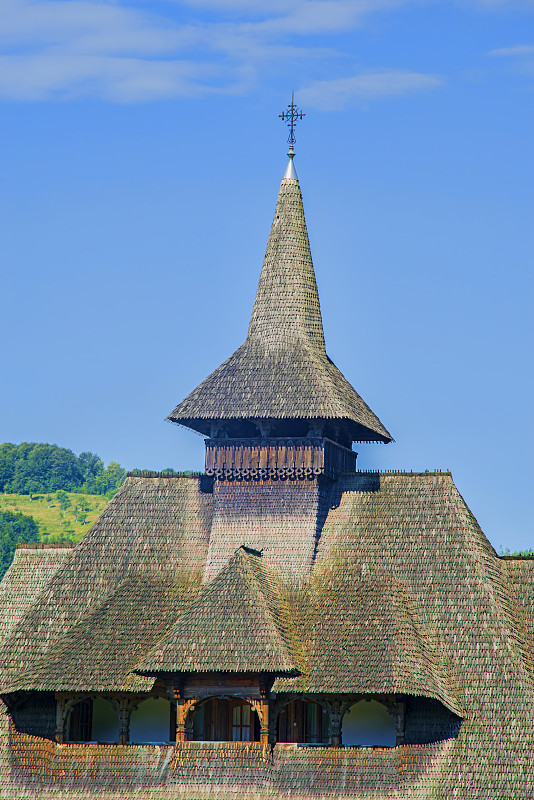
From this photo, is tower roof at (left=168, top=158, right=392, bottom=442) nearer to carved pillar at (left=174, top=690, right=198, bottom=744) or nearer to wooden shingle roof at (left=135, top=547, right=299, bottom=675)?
wooden shingle roof at (left=135, top=547, right=299, bottom=675)

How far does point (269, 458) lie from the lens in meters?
42.6

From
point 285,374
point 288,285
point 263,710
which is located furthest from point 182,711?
point 288,285

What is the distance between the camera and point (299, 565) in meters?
41.9

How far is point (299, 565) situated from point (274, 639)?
3631 mm

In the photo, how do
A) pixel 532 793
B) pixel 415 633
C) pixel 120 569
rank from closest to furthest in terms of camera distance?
pixel 532 793, pixel 415 633, pixel 120 569

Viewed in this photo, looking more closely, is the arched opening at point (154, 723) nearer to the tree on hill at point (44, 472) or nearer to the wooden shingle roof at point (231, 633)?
the wooden shingle roof at point (231, 633)

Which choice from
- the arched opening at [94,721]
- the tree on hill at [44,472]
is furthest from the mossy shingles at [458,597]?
the tree on hill at [44,472]

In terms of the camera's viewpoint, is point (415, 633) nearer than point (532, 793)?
No

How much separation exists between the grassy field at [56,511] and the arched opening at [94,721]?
223 ft

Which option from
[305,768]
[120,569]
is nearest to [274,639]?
[305,768]

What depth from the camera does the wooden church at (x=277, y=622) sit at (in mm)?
38219

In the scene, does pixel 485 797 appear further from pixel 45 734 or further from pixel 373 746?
pixel 45 734

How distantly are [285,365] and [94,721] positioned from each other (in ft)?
34.6

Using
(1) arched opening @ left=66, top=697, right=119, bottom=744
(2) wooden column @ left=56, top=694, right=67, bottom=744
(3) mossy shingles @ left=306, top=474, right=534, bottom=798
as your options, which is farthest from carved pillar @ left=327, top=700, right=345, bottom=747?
(2) wooden column @ left=56, top=694, right=67, bottom=744
